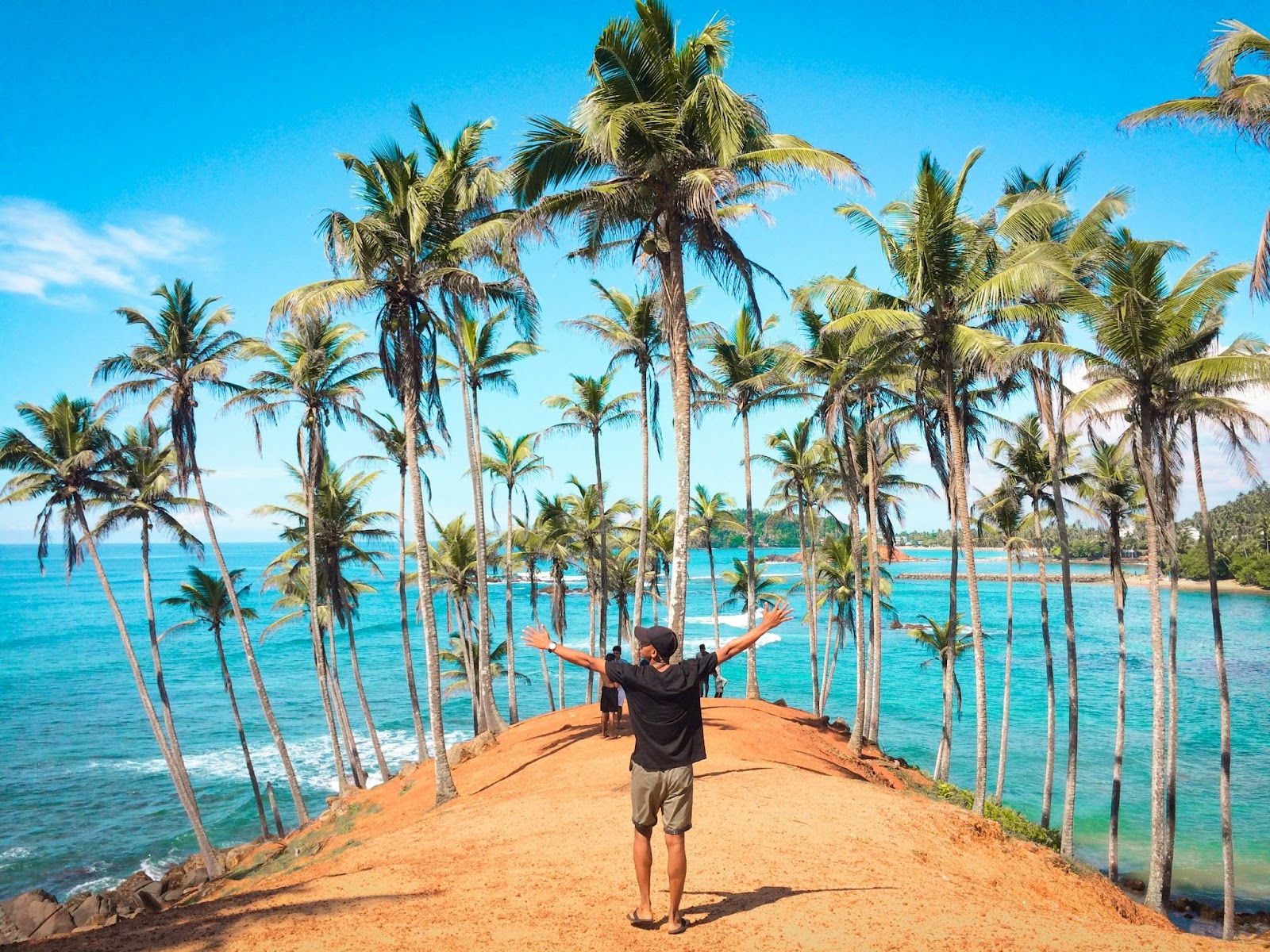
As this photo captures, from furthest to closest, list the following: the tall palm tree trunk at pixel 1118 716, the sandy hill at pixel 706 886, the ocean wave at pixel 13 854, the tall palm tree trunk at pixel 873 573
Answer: the ocean wave at pixel 13 854 → the tall palm tree trunk at pixel 873 573 → the tall palm tree trunk at pixel 1118 716 → the sandy hill at pixel 706 886

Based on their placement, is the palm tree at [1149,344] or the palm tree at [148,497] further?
the palm tree at [148,497]

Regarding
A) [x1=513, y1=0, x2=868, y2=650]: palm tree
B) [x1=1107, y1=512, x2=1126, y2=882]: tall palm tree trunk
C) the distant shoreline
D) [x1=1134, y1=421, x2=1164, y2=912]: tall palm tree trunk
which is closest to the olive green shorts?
[x1=513, y1=0, x2=868, y2=650]: palm tree

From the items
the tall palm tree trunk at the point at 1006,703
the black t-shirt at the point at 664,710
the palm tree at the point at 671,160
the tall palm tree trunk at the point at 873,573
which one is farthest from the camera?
the tall palm tree trunk at the point at 1006,703

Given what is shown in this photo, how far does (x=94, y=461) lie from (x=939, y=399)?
22032 millimetres

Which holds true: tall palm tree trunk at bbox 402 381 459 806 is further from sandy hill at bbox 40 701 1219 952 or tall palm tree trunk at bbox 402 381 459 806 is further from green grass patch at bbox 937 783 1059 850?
green grass patch at bbox 937 783 1059 850

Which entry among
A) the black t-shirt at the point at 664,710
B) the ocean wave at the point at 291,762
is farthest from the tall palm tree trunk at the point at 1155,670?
the ocean wave at the point at 291,762

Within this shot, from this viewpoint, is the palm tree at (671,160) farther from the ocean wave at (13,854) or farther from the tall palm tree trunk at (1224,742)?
the ocean wave at (13,854)

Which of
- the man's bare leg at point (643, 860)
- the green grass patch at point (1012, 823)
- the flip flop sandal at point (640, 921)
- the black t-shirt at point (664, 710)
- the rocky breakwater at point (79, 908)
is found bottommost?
the rocky breakwater at point (79, 908)

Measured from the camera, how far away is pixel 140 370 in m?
20.2

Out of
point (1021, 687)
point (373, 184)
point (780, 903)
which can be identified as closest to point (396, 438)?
point (373, 184)

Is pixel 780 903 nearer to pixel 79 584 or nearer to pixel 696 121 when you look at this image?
pixel 696 121

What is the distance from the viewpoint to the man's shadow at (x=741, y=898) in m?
6.00

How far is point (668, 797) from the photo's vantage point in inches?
212

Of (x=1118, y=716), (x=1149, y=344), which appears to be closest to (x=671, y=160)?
(x=1149, y=344)
